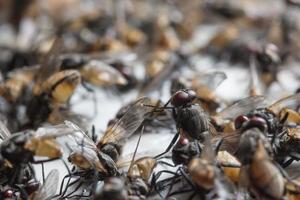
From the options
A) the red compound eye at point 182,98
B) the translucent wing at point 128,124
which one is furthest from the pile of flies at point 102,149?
the red compound eye at point 182,98

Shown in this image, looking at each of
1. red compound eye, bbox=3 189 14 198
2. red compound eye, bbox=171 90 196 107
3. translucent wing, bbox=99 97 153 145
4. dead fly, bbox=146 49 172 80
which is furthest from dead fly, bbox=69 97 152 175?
dead fly, bbox=146 49 172 80

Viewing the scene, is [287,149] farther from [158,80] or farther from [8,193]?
[8,193]

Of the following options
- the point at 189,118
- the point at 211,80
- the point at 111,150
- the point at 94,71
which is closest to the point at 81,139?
the point at 111,150

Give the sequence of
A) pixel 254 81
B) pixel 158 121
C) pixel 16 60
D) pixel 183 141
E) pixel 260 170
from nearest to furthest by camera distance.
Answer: pixel 260 170 → pixel 183 141 → pixel 158 121 → pixel 254 81 → pixel 16 60

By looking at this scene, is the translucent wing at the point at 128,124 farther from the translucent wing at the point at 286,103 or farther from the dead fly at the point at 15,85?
the dead fly at the point at 15,85

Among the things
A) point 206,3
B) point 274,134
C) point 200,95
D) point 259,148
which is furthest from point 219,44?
point 259,148

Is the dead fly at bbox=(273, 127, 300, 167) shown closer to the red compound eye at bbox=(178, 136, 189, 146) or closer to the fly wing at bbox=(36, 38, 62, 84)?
the red compound eye at bbox=(178, 136, 189, 146)

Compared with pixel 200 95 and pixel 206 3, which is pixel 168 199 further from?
pixel 206 3
